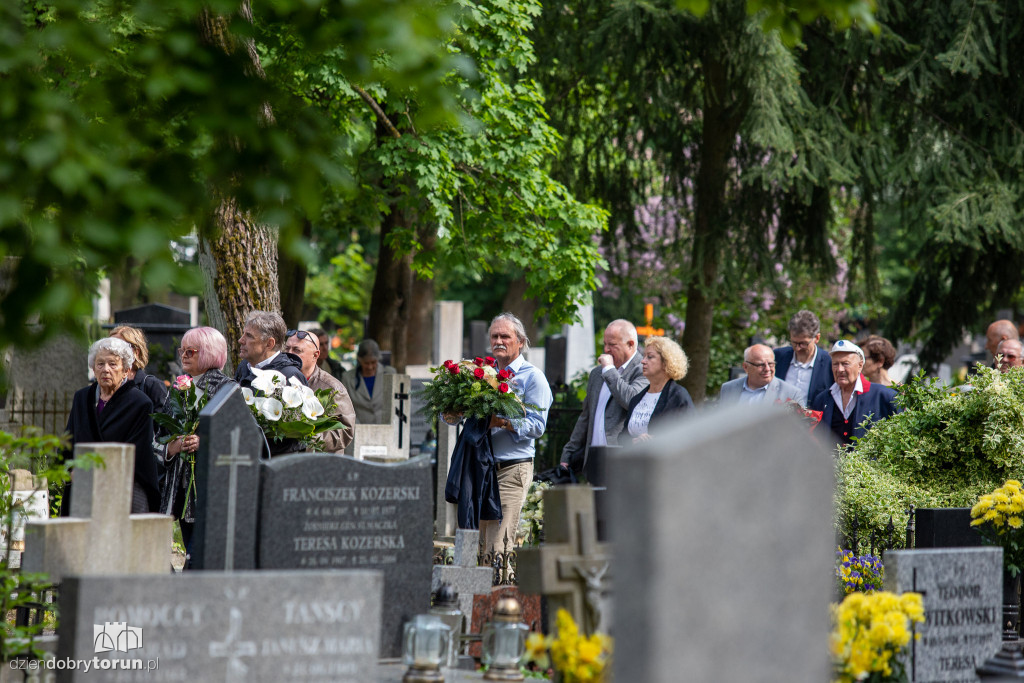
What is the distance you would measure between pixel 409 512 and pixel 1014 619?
365cm

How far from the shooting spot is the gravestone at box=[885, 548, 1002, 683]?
4.86 meters

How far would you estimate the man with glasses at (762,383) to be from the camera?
8.38m

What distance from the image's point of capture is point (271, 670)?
158 inches

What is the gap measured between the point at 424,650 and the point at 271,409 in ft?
7.36

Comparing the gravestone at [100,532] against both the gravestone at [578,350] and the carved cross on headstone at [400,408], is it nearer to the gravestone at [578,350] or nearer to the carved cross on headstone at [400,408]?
the carved cross on headstone at [400,408]

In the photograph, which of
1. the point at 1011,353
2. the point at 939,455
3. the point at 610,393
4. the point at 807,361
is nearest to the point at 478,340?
the point at 807,361

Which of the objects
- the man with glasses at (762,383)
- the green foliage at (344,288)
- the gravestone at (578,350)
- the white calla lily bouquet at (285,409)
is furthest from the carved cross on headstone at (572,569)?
the green foliage at (344,288)

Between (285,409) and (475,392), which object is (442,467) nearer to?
(475,392)

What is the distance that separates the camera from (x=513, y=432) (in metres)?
8.19

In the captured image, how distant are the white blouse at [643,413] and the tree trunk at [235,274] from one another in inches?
142

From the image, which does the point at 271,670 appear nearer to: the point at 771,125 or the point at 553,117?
the point at 771,125

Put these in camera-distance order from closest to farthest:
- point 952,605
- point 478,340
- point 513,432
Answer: point 952,605, point 513,432, point 478,340

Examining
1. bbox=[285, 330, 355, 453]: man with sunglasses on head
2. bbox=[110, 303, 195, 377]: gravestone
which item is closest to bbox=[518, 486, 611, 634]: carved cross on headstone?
bbox=[285, 330, 355, 453]: man with sunglasses on head

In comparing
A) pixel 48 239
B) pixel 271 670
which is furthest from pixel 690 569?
pixel 48 239
